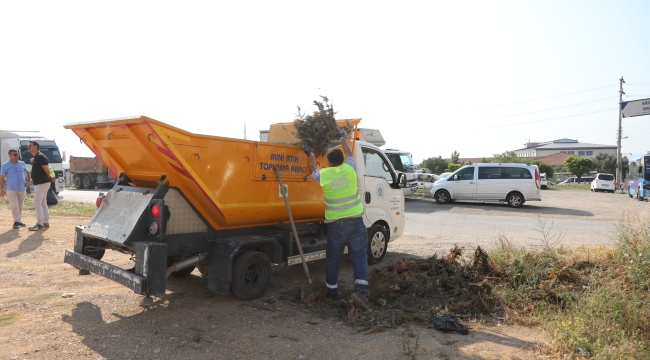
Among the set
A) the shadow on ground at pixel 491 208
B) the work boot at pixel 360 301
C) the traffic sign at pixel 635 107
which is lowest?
the work boot at pixel 360 301

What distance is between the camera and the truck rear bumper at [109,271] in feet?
15.4

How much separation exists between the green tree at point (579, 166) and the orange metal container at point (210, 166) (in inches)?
2042

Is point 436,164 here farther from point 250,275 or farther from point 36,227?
point 250,275

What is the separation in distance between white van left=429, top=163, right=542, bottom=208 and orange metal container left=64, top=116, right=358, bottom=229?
14.3m

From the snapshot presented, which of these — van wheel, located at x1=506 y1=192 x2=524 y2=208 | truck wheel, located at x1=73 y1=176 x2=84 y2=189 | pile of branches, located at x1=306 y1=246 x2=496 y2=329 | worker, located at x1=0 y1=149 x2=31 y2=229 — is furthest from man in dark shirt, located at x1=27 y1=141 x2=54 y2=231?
truck wheel, located at x1=73 y1=176 x2=84 y2=189

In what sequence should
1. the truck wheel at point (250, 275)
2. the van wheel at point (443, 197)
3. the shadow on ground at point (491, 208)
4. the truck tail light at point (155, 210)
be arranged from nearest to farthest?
the truck tail light at point (155, 210), the truck wheel at point (250, 275), the shadow on ground at point (491, 208), the van wheel at point (443, 197)

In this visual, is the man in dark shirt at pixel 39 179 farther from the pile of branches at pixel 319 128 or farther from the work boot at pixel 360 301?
the work boot at pixel 360 301

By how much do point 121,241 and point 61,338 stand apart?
1.10 metres

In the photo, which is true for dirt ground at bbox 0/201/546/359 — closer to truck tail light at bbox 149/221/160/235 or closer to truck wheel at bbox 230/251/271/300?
truck wheel at bbox 230/251/271/300

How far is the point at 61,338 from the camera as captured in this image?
14.6ft

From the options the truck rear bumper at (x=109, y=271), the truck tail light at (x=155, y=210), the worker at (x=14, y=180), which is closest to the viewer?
the truck rear bumper at (x=109, y=271)

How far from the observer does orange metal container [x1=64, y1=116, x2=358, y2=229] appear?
5016mm

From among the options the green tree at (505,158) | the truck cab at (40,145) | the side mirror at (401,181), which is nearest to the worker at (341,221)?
the side mirror at (401,181)

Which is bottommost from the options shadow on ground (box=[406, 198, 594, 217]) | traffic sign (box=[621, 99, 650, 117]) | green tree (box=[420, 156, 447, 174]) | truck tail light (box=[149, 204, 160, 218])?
shadow on ground (box=[406, 198, 594, 217])
